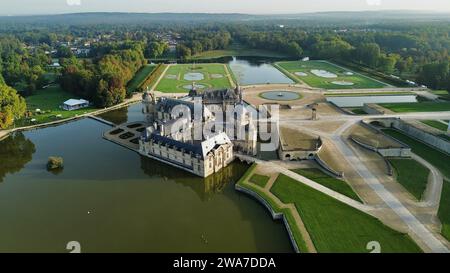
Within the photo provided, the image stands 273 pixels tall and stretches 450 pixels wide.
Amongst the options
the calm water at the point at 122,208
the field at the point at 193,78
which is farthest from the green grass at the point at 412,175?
the field at the point at 193,78

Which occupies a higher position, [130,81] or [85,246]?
[130,81]

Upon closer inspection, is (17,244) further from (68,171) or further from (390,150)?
(390,150)

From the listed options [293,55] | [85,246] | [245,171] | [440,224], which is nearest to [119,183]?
[85,246]

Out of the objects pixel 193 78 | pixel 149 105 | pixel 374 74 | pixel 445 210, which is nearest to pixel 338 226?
pixel 445 210

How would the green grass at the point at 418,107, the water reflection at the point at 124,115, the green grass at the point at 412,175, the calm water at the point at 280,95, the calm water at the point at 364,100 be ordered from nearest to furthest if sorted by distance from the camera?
the green grass at the point at 412,175 < the water reflection at the point at 124,115 < the green grass at the point at 418,107 < the calm water at the point at 364,100 < the calm water at the point at 280,95

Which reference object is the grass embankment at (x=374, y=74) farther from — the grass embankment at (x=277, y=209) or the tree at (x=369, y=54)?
the grass embankment at (x=277, y=209)

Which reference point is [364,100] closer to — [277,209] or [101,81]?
[277,209]
